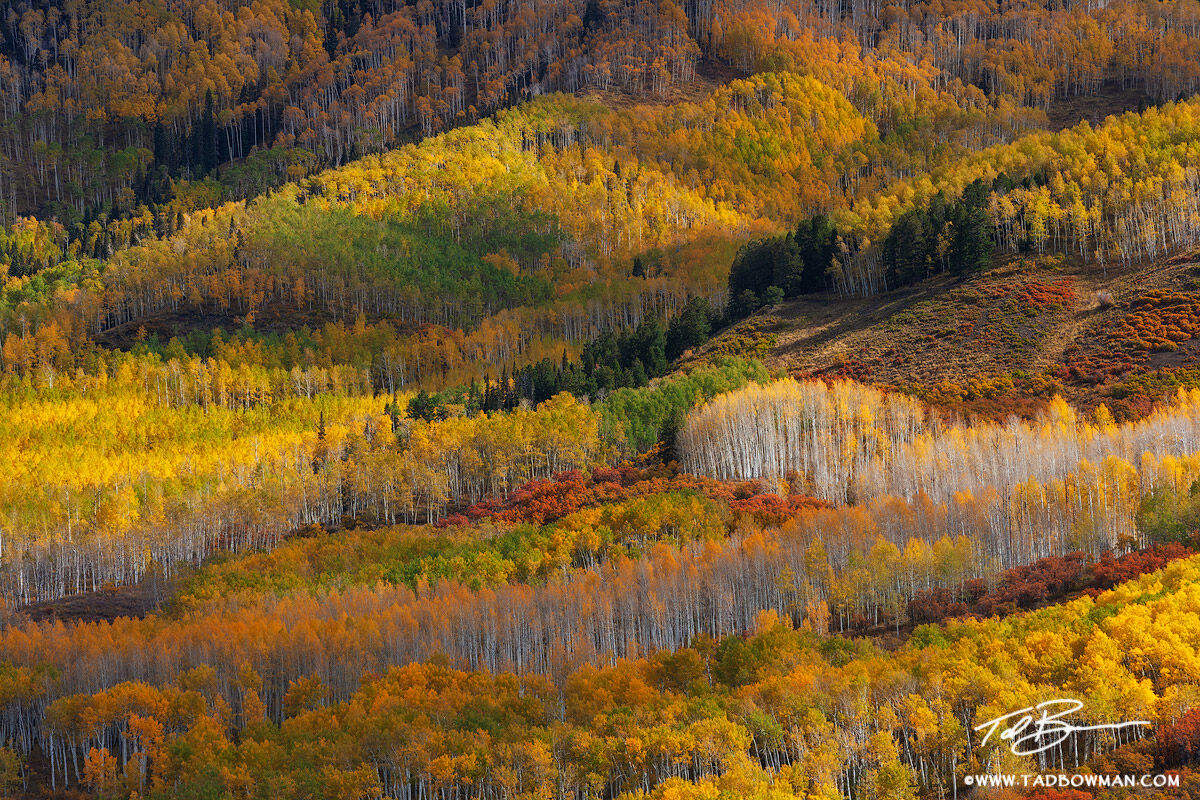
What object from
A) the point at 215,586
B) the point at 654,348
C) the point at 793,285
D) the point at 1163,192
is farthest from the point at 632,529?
the point at 1163,192

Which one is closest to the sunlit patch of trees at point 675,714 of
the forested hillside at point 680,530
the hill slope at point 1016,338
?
the forested hillside at point 680,530

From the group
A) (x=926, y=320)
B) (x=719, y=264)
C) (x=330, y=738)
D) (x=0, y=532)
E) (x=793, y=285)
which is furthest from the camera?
(x=719, y=264)

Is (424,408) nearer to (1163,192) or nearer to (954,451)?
(954,451)

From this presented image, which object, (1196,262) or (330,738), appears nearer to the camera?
(330,738)
